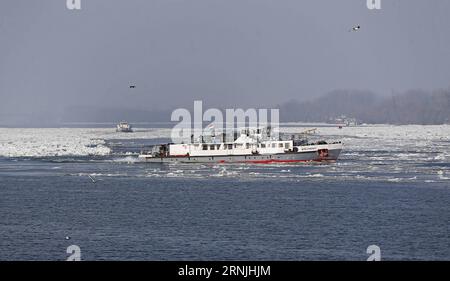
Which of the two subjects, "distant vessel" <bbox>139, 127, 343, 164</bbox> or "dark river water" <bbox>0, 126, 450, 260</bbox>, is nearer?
"dark river water" <bbox>0, 126, 450, 260</bbox>

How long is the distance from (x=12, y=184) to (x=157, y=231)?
31016mm

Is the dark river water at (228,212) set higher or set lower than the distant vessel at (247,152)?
lower

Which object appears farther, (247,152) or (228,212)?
(247,152)

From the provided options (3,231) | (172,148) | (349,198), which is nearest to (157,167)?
(172,148)

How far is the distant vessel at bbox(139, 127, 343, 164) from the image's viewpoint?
98.4m

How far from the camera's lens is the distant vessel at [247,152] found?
98.4 metres

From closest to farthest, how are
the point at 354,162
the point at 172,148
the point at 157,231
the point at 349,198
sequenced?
the point at 157,231
the point at 349,198
the point at 354,162
the point at 172,148

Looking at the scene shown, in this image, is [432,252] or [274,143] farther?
[274,143]

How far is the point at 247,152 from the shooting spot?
100 meters

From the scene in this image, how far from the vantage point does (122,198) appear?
6275cm

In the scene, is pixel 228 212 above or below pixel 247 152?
below

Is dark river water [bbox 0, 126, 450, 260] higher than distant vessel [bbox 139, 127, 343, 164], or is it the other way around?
distant vessel [bbox 139, 127, 343, 164]
